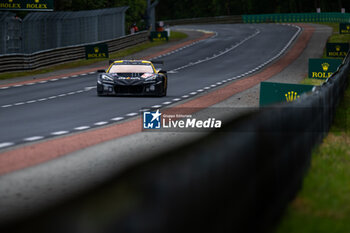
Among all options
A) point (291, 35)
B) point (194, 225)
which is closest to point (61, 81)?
point (194, 225)

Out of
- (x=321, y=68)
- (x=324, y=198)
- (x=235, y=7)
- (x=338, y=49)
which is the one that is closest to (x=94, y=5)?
(x=338, y=49)

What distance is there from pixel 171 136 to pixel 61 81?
18762 mm

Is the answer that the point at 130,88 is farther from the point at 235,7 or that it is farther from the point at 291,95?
the point at 235,7

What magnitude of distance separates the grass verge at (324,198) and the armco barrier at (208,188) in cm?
15

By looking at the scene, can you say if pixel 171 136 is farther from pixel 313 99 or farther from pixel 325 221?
pixel 325 221

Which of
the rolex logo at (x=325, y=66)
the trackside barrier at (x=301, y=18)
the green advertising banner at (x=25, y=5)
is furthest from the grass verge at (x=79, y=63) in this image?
the trackside barrier at (x=301, y=18)

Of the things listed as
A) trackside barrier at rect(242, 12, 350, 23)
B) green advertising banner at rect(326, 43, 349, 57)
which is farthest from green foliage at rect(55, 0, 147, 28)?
green advertising banner at rect(326, 43, 349, 57)

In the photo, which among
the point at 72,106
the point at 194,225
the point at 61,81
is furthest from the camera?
the point at 61,81

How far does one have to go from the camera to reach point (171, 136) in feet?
45.9

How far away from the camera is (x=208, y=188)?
4301 millimetres

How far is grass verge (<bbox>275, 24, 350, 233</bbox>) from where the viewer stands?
20.3 feet

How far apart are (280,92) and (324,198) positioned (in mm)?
9208

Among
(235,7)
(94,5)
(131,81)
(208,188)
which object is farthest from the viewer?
(235,7)

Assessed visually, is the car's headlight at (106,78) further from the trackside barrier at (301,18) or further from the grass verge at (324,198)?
the trackside barrier at (301,18)
